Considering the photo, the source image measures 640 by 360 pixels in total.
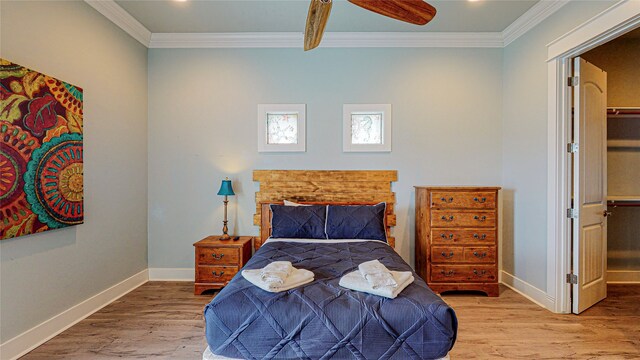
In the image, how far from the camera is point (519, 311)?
2.77 m

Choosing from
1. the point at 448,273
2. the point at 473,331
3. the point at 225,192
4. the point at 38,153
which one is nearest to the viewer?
the point at 38,153

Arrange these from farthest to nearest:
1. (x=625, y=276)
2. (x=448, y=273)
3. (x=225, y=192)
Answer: (x=625, y=276) → (x=225, y=192) → (x=448, y=273)

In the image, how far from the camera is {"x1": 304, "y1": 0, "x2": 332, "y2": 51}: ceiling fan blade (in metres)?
1.70

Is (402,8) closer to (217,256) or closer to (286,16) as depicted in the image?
(286,16)

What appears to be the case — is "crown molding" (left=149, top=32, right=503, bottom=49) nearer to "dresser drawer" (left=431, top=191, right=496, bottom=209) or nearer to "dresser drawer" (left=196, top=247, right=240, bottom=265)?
"dresser drawer" (left=431, top=191, right=496, bottom=209)

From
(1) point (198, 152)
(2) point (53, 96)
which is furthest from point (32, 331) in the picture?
(1) point (198, 152)

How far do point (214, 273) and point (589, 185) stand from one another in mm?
3879

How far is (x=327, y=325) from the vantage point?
61.4 inches

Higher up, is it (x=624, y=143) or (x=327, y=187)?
(x=624, y=143)

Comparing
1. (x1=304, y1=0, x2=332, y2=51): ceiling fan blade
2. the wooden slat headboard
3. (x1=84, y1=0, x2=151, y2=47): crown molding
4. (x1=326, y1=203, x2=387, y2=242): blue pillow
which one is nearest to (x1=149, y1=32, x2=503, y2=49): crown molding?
(x1=84, y1=0, x2=151, y2=47): crown molding

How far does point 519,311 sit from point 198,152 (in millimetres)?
3916

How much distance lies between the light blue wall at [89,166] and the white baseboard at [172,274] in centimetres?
18

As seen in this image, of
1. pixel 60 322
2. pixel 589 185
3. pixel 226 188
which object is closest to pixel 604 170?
pixel 589 185

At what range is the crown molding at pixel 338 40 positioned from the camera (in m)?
3.51
